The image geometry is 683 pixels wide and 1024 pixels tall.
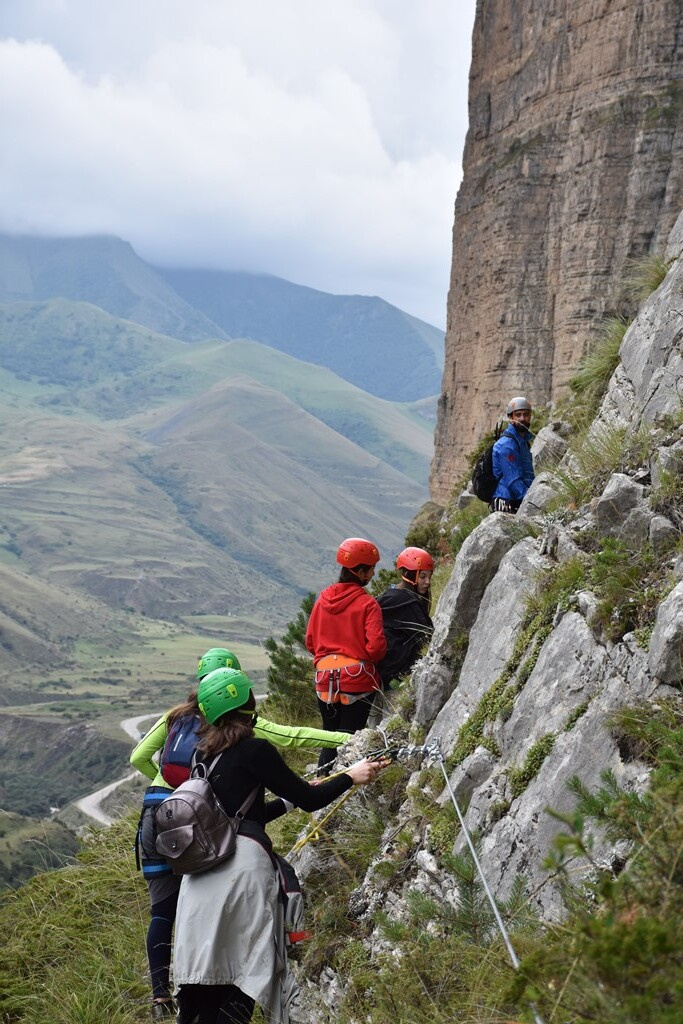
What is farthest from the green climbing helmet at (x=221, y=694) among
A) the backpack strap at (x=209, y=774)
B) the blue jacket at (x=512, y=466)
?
the blue jacket at (x=512, y=466)

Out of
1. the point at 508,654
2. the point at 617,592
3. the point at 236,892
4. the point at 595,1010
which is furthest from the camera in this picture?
the point at 508,654

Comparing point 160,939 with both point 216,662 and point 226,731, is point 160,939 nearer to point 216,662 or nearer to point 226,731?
point 216,662

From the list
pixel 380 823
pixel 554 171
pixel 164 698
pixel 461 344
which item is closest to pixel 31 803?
pixel 164 698

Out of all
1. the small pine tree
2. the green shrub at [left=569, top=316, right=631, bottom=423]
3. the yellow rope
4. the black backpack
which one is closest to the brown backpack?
the yellow rope

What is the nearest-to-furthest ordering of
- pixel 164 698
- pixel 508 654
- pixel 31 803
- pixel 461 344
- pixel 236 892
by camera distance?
pixel 236 892 → pixel 508 654 → pixel 461 344 → pixel 31 803 → pixel 164 698

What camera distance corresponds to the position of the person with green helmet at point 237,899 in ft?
15.4

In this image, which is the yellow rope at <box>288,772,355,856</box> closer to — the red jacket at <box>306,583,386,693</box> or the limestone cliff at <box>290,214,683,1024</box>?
the limestone cliff at <box>290,214,683,1024</box>

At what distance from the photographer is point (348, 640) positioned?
24.5 feet

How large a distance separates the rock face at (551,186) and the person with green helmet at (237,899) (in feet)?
72.9

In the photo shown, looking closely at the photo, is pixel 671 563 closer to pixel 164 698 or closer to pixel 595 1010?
pixel 595 1010

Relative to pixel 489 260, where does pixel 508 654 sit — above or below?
below

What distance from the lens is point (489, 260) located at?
1172 inches

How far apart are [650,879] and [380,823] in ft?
11.9

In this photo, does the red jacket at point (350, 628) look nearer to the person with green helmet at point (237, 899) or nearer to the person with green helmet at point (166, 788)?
the person with green helmet at point (166, 788)
